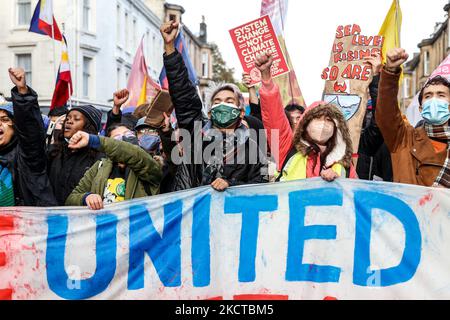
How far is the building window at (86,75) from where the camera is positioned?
29.0 meters

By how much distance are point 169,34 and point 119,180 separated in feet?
3.54

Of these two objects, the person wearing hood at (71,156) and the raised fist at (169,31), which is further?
the person wearing hood at (71,156)

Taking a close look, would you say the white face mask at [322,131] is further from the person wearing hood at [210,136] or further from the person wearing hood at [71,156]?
the person wearing hood at [71,156]

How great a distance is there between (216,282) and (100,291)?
0.77 m

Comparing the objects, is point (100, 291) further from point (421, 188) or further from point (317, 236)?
point (421, 188)

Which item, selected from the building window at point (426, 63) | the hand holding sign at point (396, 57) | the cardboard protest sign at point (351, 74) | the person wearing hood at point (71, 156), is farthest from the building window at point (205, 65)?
the hand holding sign at point (396, 57)

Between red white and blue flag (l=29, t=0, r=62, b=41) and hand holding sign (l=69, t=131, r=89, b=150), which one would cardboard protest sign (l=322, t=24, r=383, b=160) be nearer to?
hand holding sign (l=69, t=131, r=89, b=150)

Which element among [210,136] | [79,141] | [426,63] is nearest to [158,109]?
[210,136]

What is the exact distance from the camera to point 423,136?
4.42 m

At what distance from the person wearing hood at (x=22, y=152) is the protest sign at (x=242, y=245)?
0.83ft

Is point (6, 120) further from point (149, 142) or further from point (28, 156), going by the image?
point (149, 142)

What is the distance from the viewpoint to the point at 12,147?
15.7 feet

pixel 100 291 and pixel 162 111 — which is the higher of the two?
pixel 162 111

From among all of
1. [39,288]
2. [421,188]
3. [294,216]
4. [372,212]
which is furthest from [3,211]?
[421,188]
